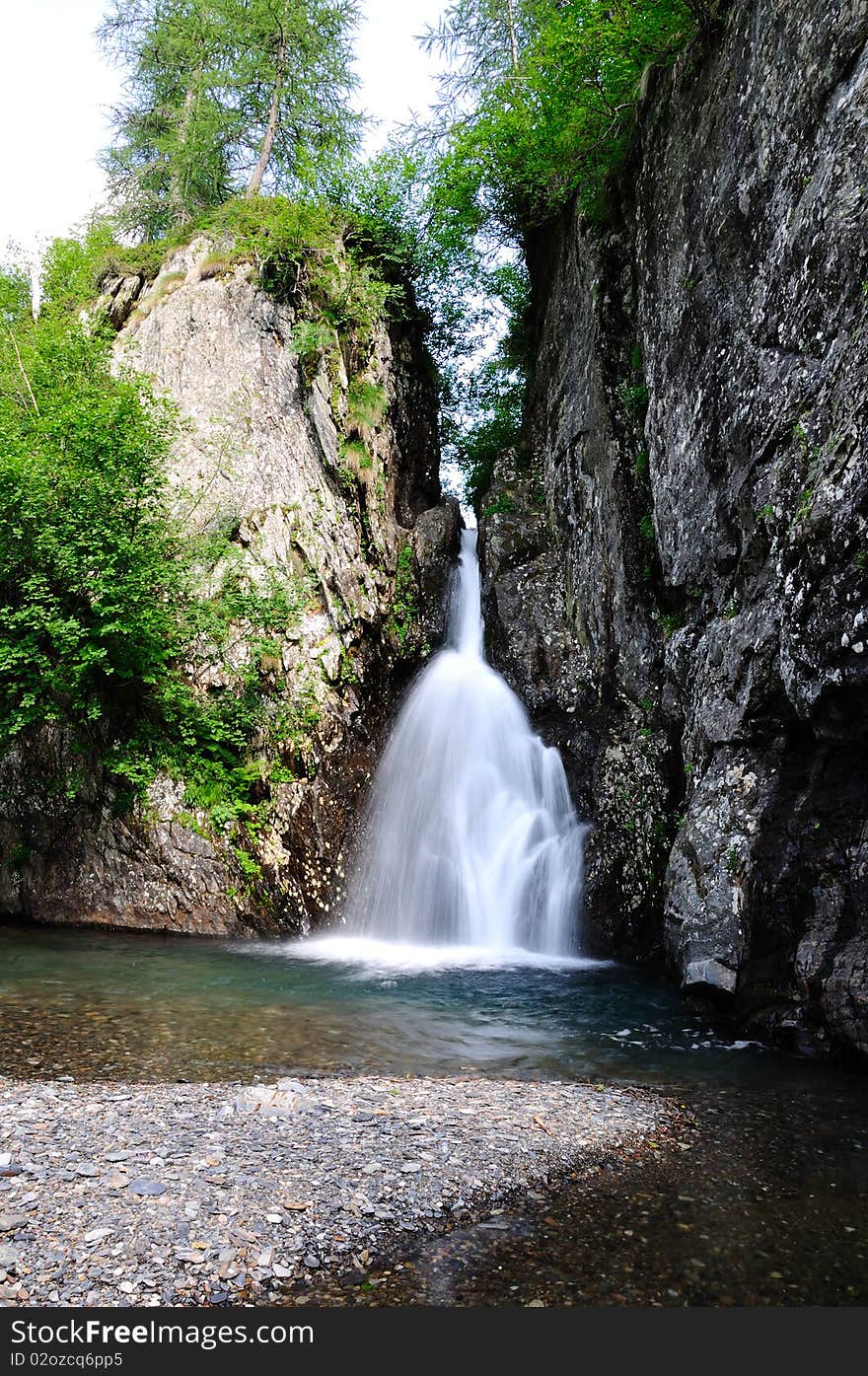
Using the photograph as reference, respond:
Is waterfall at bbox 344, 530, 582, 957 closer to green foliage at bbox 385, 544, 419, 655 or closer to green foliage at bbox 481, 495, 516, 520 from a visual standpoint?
green foliage at bbox 385, 544, 419, 655

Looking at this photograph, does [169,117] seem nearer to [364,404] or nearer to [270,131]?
[270,131]

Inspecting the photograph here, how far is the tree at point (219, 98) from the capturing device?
66.0 ft

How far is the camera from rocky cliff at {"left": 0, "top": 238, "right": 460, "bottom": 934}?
1198 cm

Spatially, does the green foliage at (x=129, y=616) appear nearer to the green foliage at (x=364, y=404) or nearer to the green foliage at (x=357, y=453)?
the green foliage at (x=357, y=453)

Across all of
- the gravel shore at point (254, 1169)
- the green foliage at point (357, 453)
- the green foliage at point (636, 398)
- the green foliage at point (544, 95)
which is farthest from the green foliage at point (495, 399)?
the gravel shore at point (254, 1169)

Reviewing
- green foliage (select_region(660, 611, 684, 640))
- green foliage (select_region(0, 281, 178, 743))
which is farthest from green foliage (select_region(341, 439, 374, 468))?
green foliage (select_region(660, 611, 684, 640))

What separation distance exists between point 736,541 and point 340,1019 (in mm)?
6698

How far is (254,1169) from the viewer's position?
4.09 meters

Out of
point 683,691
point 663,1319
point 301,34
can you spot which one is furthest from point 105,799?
point 301,34

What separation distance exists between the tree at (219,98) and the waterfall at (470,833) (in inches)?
600

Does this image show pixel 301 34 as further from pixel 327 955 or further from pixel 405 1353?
pixel 405 1353

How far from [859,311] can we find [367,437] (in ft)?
38.6

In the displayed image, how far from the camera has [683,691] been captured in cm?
1003

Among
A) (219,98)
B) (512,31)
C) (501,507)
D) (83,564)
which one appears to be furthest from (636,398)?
(219,98)
